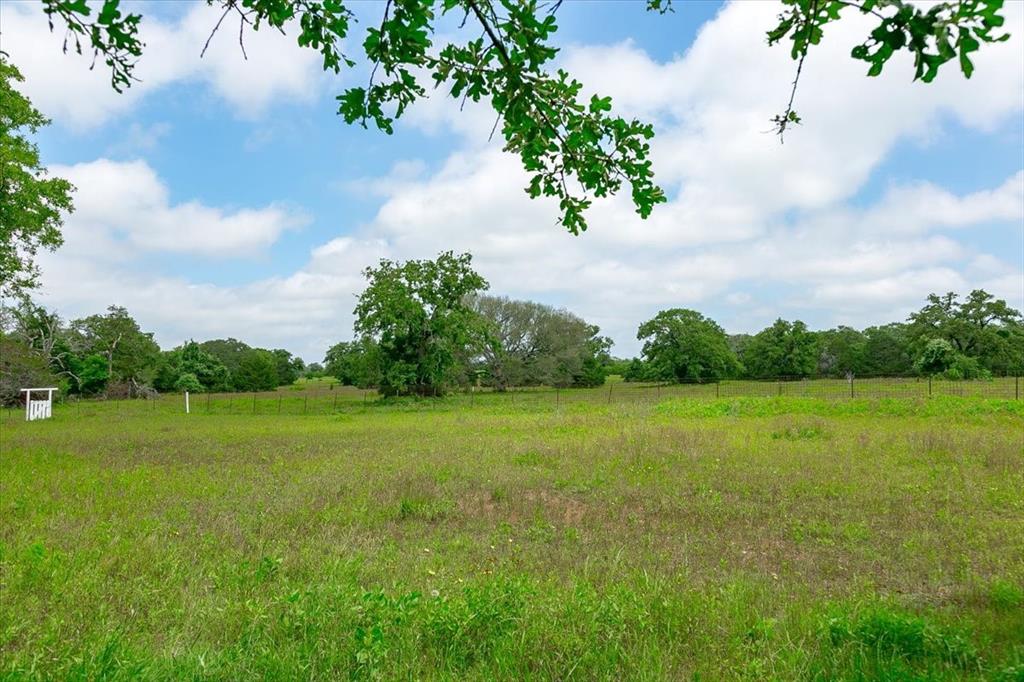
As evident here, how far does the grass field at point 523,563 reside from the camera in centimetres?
337

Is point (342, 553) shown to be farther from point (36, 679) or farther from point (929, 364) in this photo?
point (929, 364)

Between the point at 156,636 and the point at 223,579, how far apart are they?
979 millimetres

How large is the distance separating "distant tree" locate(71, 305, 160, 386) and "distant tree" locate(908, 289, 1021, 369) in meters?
72.6

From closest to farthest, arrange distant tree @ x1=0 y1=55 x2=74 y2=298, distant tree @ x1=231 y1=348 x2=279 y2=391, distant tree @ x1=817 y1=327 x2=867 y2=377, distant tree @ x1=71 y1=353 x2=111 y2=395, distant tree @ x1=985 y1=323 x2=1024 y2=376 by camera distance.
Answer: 1. distant tree @ x1=0 y1=55 x2=74 y2=298
2. distant tree @ x1=985 y1=323 x2=1024 y2=376
3. distant tree @ x1=71 y1=353 x2=111 y2=395
4. distant tree @ x1=817 y1=327 x2=867 y2=377
5. distant tree @ x1=231 y1=348 x2=279 y2=391

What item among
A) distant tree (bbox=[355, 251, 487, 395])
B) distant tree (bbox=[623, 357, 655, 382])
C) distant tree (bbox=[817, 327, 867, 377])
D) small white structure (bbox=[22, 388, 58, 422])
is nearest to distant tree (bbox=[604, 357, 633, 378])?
distant tree (bbox=[623, 357, 655, 382])

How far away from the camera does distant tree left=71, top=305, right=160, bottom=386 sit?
2005 inches

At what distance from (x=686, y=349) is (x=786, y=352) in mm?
13831

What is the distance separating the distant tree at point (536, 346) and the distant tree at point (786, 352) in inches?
795

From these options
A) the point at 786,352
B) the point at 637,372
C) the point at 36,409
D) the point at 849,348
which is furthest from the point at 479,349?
the point at 849,348

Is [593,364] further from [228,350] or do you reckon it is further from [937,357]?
[228,350]

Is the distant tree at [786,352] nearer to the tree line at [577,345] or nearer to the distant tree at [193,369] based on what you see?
the tree line at [577,345]

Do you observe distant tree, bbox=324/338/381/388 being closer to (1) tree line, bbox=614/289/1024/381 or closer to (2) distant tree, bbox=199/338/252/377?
(1) tree line, bbox=614/289/1024/381

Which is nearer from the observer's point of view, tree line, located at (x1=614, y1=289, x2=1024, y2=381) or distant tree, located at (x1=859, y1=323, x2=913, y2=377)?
tree line, located at (x1=614, y1=289, x2=1024, y2=381)

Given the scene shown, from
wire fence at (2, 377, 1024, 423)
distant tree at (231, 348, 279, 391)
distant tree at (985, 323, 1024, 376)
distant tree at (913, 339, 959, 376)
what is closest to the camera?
wire fence at (2, 377, 1024, 423)
